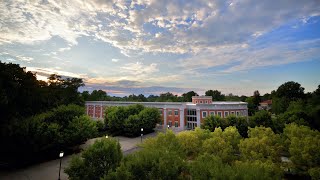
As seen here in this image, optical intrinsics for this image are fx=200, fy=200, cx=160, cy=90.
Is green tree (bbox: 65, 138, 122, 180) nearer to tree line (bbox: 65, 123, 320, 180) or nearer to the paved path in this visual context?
tree line (bbox: 65, 123, 320, 180)

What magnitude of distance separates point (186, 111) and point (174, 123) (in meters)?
4.68

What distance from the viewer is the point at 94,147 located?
17.8 m

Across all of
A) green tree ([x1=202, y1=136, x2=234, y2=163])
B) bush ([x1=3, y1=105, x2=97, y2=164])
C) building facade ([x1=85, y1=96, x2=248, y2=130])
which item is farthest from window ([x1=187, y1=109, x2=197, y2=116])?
green tree ([x1=202, y1=136, x2=234, y2=163])

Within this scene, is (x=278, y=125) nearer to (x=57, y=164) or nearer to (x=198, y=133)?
(x=198, y=133)

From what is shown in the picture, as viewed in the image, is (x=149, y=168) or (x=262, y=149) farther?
(x=262, y=149)

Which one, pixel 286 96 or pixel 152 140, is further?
pixel 286 96

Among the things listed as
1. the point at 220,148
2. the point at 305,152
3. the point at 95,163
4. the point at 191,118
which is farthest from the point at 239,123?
the point at 95,163

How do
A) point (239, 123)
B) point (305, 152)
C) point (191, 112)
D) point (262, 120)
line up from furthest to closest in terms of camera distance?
1. point (191, 112)
2. point (262, 120)
3. point (239, 123)
4. point (305, 152)

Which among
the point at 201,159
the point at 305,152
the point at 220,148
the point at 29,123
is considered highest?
the point at 29,123

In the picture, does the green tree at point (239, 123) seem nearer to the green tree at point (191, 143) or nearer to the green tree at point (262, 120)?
the green tree at point (262, 120)

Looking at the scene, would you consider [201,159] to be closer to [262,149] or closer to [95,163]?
[95,163]

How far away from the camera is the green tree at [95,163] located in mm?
17000

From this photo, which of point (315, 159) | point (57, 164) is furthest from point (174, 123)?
point (315, 159)

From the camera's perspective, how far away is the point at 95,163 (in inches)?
683
